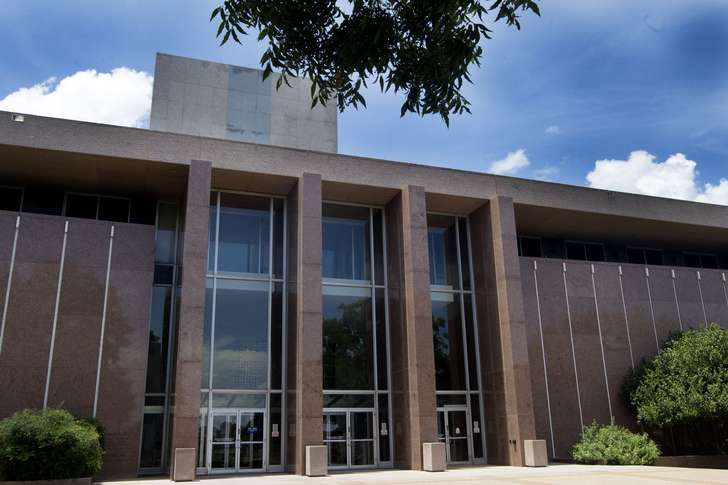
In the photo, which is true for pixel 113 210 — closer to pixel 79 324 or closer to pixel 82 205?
pixel 82 205

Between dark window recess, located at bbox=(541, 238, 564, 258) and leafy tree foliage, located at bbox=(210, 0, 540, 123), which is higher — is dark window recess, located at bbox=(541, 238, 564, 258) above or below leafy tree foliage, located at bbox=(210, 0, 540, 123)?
above

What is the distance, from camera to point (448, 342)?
80.5 ft

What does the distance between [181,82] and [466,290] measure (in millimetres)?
14963

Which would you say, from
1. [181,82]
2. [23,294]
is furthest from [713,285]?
[23,294]

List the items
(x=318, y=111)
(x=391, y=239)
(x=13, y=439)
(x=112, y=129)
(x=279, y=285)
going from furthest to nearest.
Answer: (x=318, y=111) → (x=391, y=239) → (x=279, y=285) → (x=112, y=129) → (x=13, y=439)

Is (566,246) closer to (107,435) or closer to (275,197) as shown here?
(275,197)

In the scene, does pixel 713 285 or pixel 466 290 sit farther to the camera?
pixel 713 285

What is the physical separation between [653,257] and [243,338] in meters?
21.5

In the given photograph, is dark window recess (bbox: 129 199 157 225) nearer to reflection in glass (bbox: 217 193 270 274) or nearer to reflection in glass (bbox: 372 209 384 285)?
reflection in glass (bbox: 217 193 270 274)

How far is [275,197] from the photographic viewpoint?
78.8 ft

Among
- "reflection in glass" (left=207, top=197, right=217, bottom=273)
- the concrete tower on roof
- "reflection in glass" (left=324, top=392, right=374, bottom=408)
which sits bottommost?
"reflection in glass" (left=324, top=392, right=374, bottom=408)

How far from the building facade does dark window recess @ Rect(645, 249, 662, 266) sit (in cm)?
530

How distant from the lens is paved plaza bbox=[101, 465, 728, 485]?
16.5 meters

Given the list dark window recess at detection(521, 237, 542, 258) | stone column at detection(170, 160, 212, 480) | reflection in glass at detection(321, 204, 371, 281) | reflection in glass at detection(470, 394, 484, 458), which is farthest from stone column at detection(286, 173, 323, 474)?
dark window recess at detection(521, 237, 542, 258)
